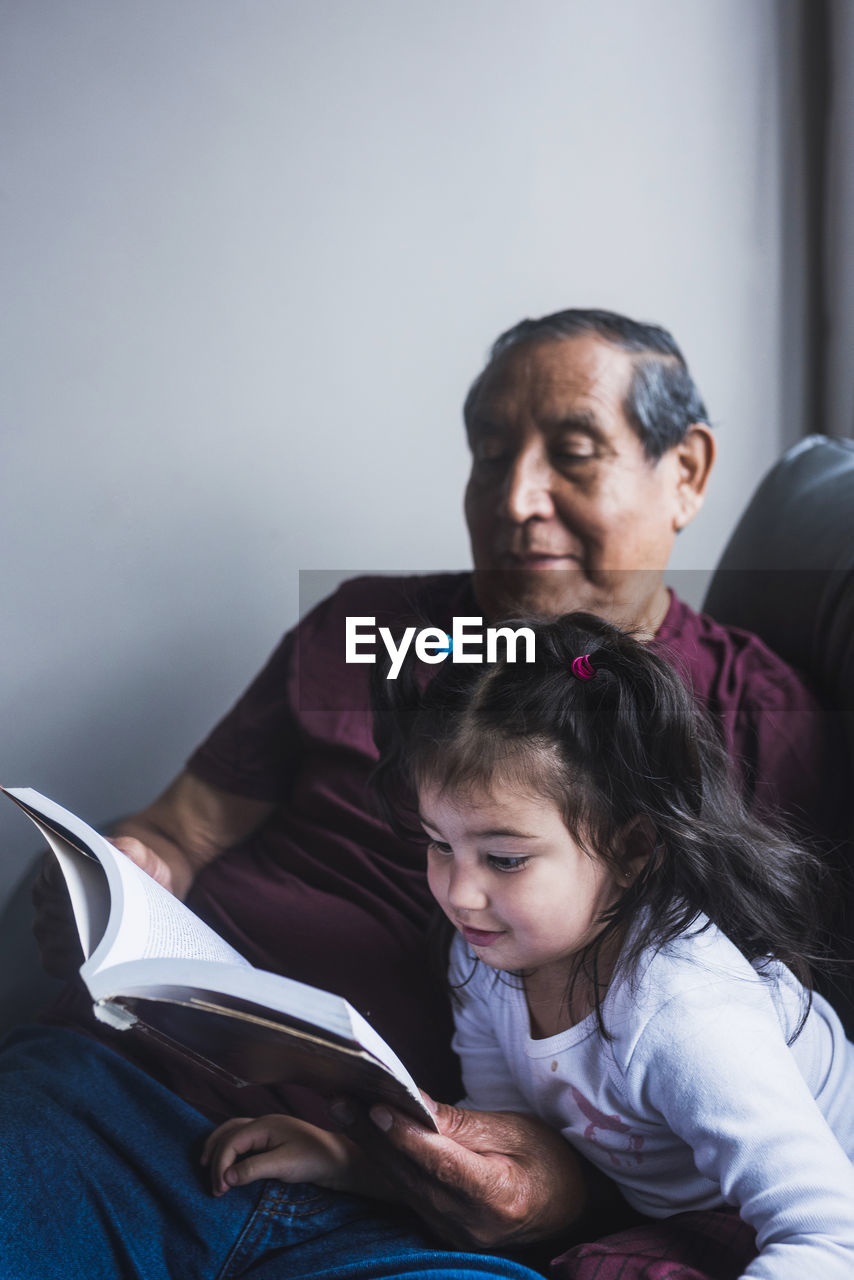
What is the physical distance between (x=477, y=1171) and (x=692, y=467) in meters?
0.82

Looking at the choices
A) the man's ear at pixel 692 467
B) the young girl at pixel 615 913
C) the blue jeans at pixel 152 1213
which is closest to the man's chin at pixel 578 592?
the man's ear at pixel 692 467

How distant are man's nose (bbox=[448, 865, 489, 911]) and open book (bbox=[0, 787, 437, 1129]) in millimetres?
125

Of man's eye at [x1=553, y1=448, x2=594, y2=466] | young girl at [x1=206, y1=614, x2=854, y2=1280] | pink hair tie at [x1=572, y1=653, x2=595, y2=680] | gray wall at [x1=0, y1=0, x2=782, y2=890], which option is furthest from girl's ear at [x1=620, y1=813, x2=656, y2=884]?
gray wall at [x1=0, y1=0, x2=782, y2=890]

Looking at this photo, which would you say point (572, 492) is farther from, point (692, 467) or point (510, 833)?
point (510, 833)

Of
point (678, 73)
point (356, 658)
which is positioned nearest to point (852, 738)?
point (356, 658)

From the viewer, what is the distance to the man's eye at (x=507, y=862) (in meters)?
0.76

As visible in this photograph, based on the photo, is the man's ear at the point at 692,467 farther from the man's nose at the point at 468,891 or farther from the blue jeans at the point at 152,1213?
the blue jeans at the point at 152,1213

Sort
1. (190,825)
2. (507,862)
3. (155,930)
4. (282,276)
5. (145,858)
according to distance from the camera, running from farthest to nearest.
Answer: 1. (282,276)
2. (190,825)
3. (145,858)
4. (507,862)
5. (155,930)

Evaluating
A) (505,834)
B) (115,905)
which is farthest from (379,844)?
(115,905)

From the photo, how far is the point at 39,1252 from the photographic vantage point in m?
0.72

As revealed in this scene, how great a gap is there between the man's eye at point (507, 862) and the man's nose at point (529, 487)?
458 millimetres

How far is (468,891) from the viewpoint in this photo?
2.50 feet

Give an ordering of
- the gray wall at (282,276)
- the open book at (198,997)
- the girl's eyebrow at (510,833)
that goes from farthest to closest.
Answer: the gray wall at (282,276)
the girl's eyebrow at (510,833)
the open book at (198,997)

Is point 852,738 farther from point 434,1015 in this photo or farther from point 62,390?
point 62,390
